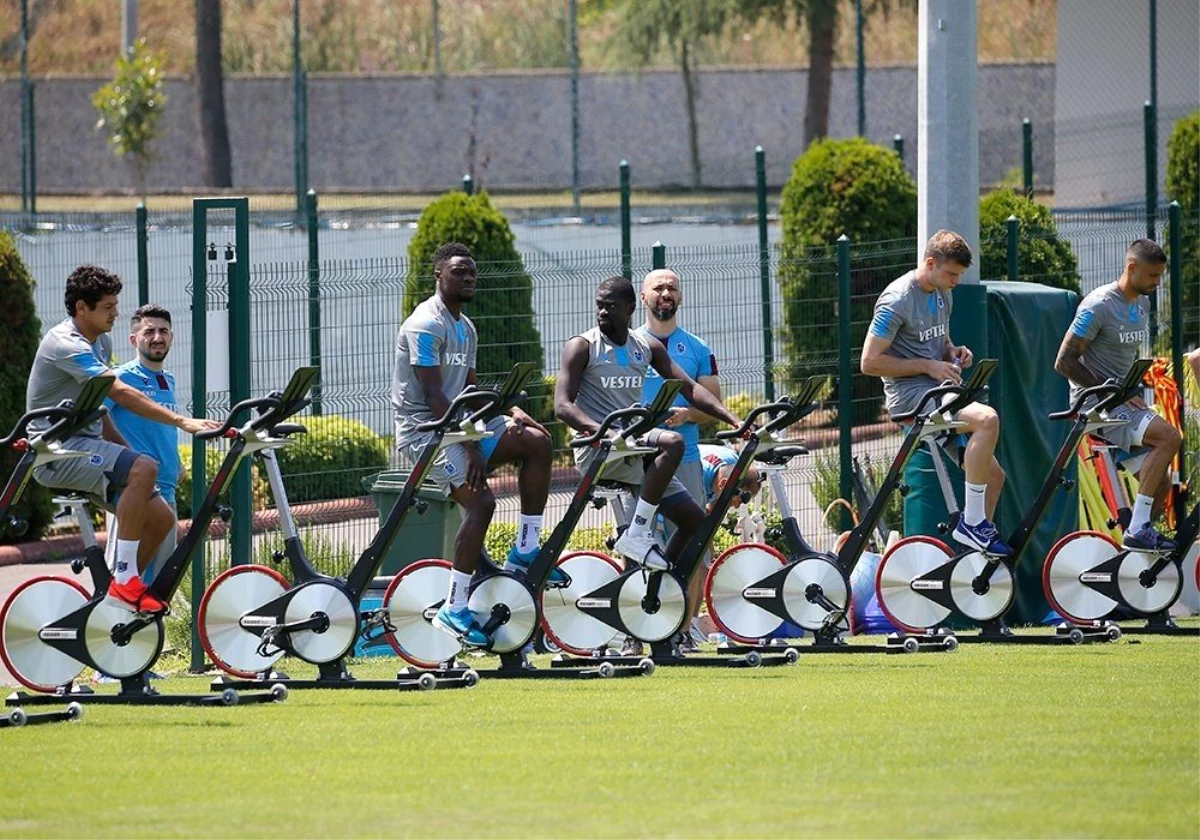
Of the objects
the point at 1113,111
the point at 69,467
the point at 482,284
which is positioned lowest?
the point at 69,467

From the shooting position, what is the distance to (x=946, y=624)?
38.8 feet

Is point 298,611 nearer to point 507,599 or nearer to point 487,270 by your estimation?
point 507,599

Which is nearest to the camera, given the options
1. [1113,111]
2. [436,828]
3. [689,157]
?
[436,828]

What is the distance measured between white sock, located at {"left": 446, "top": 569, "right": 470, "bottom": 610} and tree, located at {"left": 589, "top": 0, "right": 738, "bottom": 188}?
2270cm

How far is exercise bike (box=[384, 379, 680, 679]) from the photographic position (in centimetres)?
977

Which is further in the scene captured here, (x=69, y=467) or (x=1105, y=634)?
(x=1105, y=634)

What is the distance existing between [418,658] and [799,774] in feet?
9.66

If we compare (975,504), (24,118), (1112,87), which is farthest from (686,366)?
(1112,87)

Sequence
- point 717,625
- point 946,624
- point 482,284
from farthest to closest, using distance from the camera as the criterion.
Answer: point 482,284, point 946,624, point 717,625

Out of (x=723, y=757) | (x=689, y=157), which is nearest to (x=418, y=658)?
(x=723, y=757)

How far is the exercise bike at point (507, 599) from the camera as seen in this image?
977cm

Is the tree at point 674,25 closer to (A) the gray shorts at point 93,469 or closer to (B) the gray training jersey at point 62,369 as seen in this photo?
(B) the gray training jersey at point 62,369

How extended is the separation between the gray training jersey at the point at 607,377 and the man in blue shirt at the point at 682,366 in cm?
31

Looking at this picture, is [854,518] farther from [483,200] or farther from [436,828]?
Answer: [436,828]
